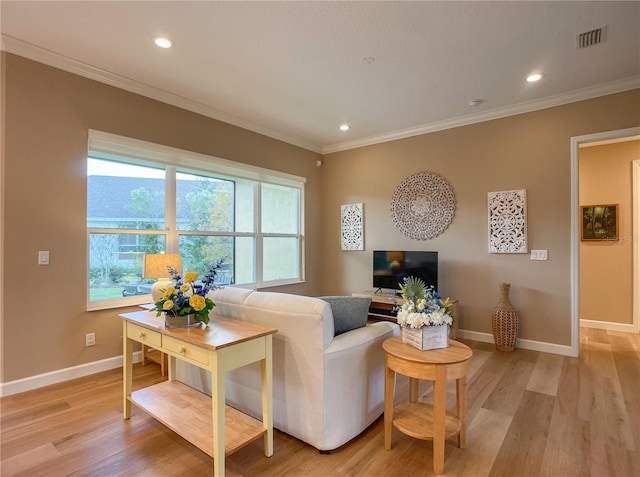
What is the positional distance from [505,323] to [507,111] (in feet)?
8.39

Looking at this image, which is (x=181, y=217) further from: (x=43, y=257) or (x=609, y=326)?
(x=609, y=326)

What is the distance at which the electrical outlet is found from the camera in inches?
122

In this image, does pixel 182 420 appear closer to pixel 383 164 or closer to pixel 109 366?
pixel 109 366

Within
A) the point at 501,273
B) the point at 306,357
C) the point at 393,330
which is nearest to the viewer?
the point at 306,357

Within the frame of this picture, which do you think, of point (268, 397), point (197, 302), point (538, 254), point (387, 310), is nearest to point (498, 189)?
point (538, 254)

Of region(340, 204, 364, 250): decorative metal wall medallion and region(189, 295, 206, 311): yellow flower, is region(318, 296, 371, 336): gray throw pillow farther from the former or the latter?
region(340, 204, 364, 250): decorative metal wall medallion

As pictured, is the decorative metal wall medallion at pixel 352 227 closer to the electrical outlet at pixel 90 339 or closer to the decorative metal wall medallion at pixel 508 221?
the decorative metal wall medallion at pixel 508 221

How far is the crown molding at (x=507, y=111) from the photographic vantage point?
3.38 meters

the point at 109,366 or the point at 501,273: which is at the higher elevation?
the point at 501,273

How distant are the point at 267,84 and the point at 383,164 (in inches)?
91.7

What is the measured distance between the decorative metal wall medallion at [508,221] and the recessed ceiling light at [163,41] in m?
3.84

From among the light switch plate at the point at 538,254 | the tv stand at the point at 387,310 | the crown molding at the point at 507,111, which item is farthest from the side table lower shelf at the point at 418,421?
the crown molding at the point at 507,111

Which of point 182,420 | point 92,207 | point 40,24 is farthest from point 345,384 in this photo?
point 40,24

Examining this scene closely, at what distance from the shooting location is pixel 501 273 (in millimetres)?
4066
